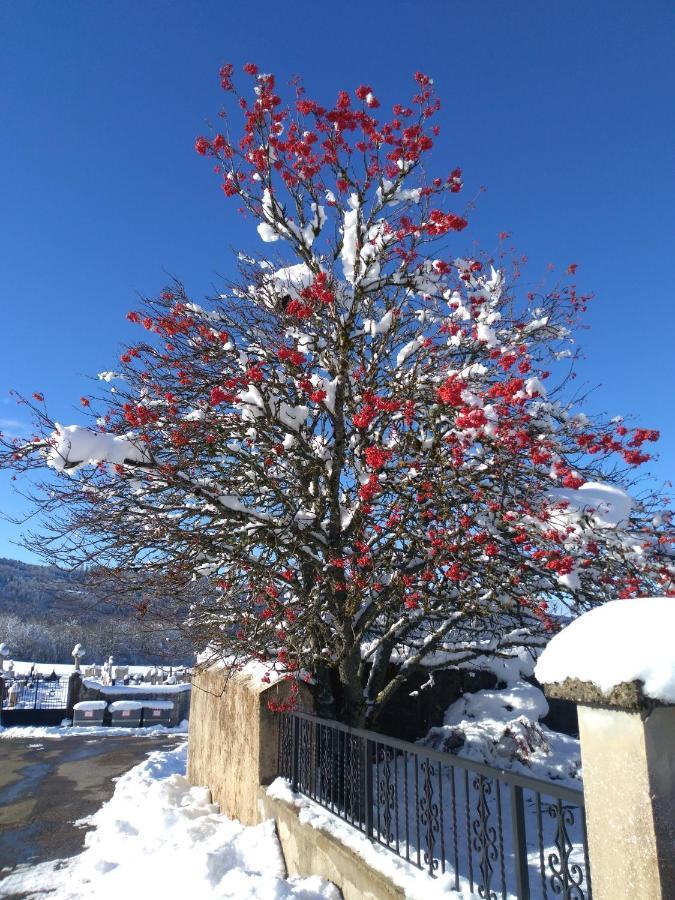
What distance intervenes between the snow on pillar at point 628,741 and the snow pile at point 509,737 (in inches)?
208

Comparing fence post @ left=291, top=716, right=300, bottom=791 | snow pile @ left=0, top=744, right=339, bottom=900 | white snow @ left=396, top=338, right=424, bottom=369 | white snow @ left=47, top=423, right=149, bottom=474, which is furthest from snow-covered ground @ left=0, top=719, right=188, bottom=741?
white snow @ left=396, top=338, right=424, bottom=369

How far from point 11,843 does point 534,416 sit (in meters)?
9.02

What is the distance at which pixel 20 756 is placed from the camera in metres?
15.5

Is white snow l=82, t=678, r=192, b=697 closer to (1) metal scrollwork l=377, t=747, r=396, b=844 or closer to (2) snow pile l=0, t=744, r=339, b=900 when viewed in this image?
(2) snow pile l=0, t=744, r=339, b=900

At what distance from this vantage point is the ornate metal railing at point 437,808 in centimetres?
357

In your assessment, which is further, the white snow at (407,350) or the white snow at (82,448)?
the white snow at (407,350)

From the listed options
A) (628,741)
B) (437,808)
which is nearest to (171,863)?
(437,808)

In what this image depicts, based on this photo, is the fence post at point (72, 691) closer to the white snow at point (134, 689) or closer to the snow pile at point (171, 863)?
the white snow at point (134, 689)

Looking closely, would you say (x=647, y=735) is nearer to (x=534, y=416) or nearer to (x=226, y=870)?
(x=534, y=416)

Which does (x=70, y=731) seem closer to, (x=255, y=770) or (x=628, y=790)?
(x=255, y=770)

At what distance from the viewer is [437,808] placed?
5.16m

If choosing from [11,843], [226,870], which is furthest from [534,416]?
[11,843]

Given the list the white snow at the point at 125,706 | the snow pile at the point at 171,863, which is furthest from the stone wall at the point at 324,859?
the white snow at the point at 125,706

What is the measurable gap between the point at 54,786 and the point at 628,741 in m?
12.8
